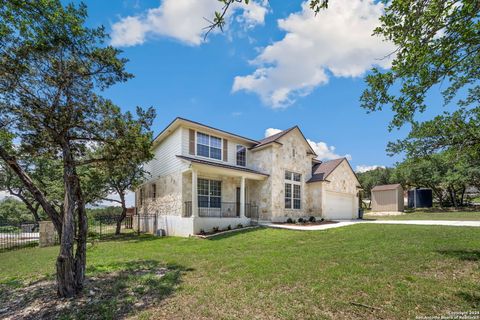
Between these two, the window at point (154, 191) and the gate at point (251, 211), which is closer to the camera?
the gate at point (251, 211)

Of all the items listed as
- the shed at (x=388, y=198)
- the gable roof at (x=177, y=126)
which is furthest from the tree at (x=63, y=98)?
the shed at (x=388, y=198)

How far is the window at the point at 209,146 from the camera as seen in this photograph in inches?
615

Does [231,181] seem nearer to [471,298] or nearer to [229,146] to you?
[229,146]

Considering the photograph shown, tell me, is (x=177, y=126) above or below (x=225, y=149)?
above

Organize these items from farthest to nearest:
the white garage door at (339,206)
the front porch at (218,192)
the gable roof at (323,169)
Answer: the white garage door at (339,206) < the gable roof at (323,169) < the front porch at (218,192)

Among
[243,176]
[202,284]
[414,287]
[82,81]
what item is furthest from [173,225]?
[414,287]

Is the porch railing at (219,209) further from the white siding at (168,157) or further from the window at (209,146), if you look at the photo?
the window at (209,146)

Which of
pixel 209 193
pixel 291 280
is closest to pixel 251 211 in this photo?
pixel 209 193

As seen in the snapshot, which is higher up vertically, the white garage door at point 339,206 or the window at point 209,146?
the window at point 209,146

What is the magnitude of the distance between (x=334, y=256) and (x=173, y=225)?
33.6ft

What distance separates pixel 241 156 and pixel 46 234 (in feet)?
40.3

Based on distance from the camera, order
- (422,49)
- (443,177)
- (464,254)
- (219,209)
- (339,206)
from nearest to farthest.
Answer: (422,49) < (464,254) < (219,209) < (339,206) < (443,177)

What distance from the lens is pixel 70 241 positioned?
4945 mm

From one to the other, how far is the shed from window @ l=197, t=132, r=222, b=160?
2363cm
